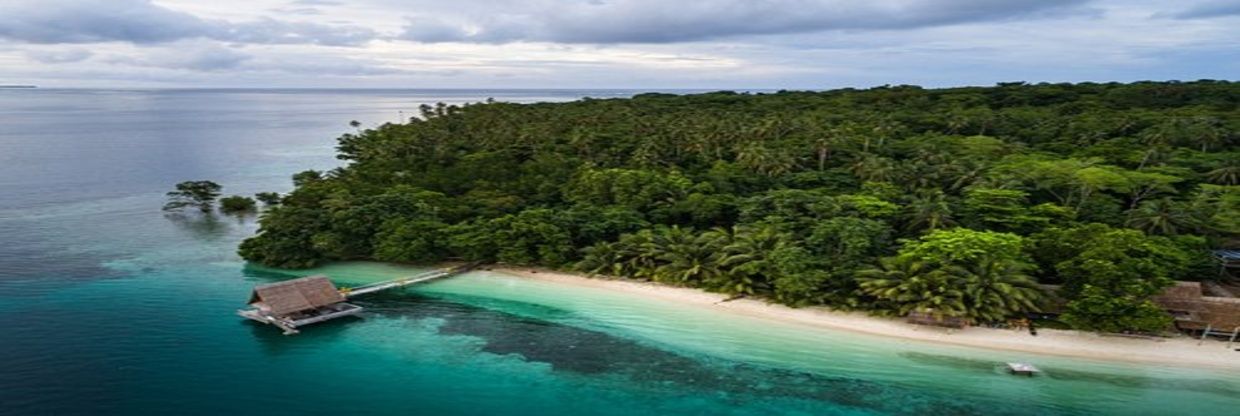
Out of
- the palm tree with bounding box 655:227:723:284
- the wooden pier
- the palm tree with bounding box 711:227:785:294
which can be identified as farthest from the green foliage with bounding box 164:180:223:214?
the palm tree with bounding box 711:227:785:294

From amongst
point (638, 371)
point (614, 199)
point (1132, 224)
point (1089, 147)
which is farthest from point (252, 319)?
point (1089, 147)

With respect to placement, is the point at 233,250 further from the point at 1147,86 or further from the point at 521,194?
the point at 1147,86

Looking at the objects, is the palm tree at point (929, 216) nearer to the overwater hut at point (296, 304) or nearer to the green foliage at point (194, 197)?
the overwater hut at point (296, 304)

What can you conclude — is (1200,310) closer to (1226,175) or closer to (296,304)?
(1226,175)

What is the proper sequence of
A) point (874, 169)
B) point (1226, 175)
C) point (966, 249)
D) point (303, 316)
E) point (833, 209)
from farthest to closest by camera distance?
point (874, 169), point (1226, 175), point (833, 209), point (303, 316), point (966, 249)

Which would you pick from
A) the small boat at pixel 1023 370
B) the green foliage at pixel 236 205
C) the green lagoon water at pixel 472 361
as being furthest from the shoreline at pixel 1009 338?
the green foliage at pixel 236 205

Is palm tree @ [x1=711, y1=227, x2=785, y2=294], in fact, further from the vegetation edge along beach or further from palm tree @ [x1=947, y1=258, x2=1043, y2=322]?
palm tree @ [x1=947, y1=258, x2=1043, y2=322]

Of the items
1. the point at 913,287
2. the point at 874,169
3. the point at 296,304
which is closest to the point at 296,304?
the point at 296,304
